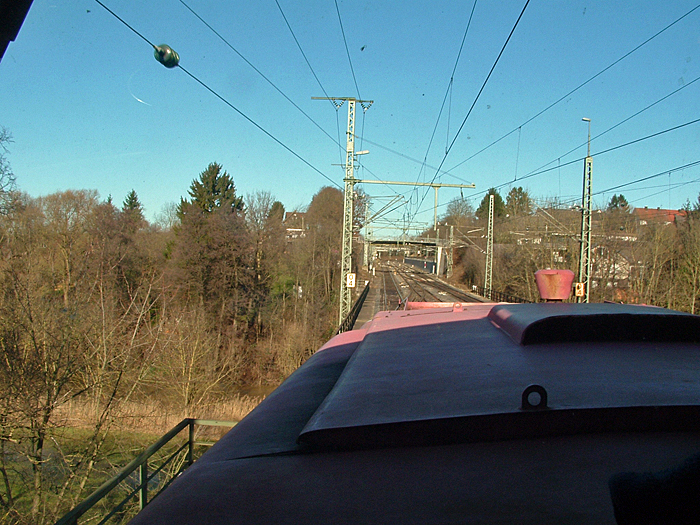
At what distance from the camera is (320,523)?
147cm

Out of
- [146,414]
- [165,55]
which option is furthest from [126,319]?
[165,55]

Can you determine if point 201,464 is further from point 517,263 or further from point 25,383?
point 517,263

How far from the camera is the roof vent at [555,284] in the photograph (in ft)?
18.3

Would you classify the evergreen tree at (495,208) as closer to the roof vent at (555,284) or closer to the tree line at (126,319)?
the tree line at (126,319)

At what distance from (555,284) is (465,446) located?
164 inches

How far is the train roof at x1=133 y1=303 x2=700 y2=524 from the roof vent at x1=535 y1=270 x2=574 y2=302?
8.79ft

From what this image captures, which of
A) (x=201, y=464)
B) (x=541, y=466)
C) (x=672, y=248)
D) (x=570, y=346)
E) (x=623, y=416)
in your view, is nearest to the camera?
(x=541, y=466)

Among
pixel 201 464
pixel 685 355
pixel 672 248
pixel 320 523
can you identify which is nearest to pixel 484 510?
pixel 320 523

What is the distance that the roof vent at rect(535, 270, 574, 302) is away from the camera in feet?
18.3

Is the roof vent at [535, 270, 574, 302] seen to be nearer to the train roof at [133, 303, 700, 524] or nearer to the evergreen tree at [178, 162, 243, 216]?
the train roof at [133, 303, 700, 524]

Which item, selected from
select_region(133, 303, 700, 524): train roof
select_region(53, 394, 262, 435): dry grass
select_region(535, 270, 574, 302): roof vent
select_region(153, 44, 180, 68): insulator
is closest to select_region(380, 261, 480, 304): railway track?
select_region(53, 394, 262, 435): dry grass

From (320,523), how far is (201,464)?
0.95 meters

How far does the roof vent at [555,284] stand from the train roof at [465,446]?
2.68 meters

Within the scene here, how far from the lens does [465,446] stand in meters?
1.88
